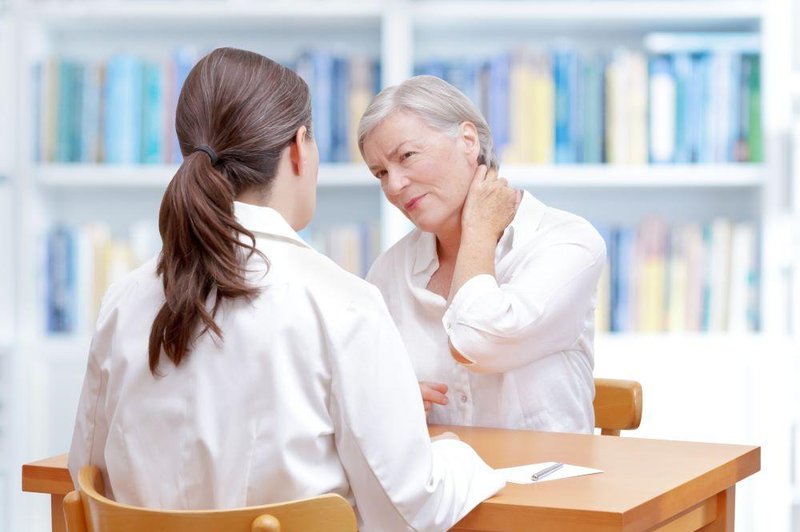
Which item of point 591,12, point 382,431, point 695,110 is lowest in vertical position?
point 382,431

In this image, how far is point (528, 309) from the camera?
6.44 feet

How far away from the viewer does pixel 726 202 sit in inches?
134

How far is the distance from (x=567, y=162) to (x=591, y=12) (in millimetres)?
429

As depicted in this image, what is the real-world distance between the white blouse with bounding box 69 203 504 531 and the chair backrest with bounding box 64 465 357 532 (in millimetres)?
56

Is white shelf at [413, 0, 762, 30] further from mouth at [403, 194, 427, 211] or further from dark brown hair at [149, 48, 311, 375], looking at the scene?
dark brown hair at [149, 48, 311, 375]

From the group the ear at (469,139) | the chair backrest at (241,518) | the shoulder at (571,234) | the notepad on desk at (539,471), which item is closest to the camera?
the chair backrest at (241,518)

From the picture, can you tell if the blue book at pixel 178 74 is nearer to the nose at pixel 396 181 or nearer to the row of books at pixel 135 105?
the row of books at pixel 135 105

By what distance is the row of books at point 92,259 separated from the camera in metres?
3.28

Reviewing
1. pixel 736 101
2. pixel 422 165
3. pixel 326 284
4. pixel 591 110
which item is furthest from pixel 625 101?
pixel 326 284

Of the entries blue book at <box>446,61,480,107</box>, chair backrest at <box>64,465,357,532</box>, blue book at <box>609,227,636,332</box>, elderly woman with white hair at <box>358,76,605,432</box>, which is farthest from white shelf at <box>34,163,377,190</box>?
chair backrest at <box>64,465,357,532</box>

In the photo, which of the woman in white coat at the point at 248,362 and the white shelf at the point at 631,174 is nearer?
the woman in white coat at the point at 248,362

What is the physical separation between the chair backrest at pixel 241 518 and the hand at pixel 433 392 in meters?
0.74

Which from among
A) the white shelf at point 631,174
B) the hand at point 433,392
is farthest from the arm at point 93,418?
the white shelf at point 631,174

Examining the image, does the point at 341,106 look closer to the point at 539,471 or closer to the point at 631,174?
the point at 631,174
